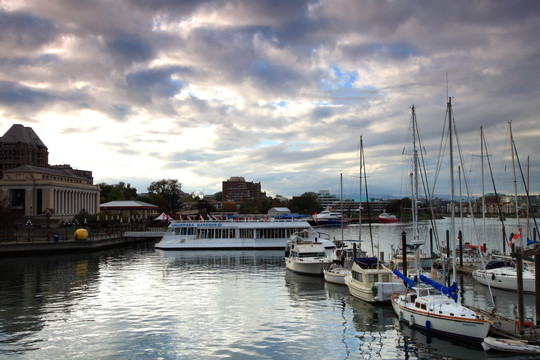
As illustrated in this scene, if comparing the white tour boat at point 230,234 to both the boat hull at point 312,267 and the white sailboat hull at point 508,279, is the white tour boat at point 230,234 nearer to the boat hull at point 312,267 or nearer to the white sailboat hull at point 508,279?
the boat hull at point 312,267

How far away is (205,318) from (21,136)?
180561 millimetres

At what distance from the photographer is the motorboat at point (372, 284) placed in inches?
1299

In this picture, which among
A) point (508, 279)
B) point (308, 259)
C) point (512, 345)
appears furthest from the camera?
point (308, 259)

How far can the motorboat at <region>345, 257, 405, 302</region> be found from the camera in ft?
108

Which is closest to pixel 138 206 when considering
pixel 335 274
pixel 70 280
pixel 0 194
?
pixel 0 194

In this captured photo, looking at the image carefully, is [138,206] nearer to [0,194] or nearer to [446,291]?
[0,194]

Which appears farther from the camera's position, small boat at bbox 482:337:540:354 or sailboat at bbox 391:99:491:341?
sailboat at bbox 391:99:491:341

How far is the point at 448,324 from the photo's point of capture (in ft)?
79.1

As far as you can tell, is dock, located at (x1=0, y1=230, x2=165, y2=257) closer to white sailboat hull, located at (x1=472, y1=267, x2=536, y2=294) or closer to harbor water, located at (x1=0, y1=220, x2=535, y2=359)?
harbor water, located at (x1=0, y1=220, x2=535, y2=359)

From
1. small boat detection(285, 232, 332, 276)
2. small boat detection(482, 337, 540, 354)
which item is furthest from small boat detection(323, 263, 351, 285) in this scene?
small boat detection(482, 337, 540, 354)

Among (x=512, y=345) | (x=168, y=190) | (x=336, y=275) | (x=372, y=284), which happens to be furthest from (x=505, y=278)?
(x=168, y=190)

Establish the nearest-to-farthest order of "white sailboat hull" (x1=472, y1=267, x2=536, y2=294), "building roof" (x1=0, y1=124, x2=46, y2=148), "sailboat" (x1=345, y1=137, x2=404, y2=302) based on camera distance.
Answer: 1. "sailboat" (x1=345, y1=137, x2=404, y2=302)
2. "white sailboat hull" (x1=472, y1=267, x2=536, y2=294)
3. "building roof" (x1=0, y1=124, x2=46, y2=148)

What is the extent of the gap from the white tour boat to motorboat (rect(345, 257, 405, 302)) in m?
40.7

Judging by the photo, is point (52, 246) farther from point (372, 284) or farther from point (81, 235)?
point (372, 284)
